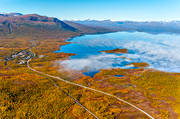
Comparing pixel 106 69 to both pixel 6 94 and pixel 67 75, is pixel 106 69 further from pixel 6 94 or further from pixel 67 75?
pixel 6 94

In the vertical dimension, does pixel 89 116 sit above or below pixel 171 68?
below

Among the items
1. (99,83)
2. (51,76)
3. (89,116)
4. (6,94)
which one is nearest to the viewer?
(89,116)

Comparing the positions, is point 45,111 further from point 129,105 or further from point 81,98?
point 129,105

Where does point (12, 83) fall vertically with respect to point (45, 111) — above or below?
above

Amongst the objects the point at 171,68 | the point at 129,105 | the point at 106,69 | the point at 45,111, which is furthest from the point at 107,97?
the point at 171,68

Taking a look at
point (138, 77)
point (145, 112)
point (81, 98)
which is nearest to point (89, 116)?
point (81, 98)

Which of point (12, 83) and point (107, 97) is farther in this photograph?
point (12, 83)

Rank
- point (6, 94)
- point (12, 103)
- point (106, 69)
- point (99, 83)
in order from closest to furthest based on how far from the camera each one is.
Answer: point (12, 103), point (6, 94), point (99, 83), point (106, 69)

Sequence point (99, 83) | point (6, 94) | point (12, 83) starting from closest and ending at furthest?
point (6, 94) < point (12, 83) < point (99, 83)

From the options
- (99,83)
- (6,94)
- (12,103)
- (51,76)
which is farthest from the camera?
(51,76)

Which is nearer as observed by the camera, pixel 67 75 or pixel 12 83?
pixel 12 83
